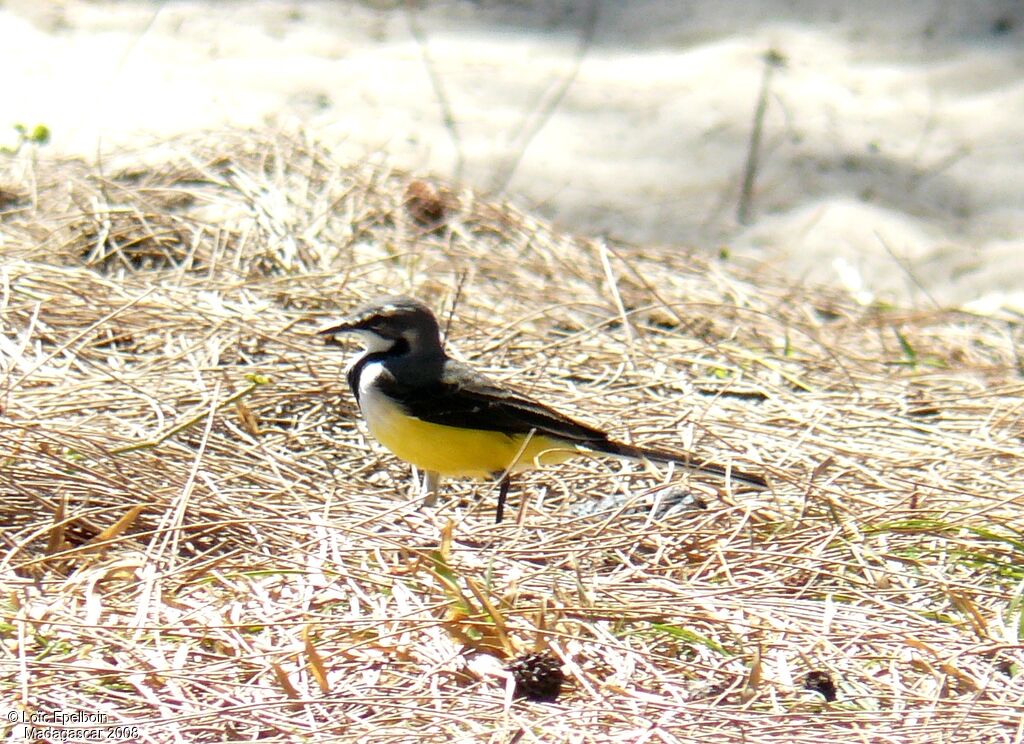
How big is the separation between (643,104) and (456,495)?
4.70 metres

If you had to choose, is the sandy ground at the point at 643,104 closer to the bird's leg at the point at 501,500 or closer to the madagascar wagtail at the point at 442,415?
the madagascar wagtail at the point at 442,415

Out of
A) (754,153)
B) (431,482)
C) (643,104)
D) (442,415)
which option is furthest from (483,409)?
(643,104)

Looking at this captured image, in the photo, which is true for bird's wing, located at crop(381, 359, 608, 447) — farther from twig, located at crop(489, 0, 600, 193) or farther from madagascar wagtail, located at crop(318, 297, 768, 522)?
twig, located at crop(489, 0, 600, 193)

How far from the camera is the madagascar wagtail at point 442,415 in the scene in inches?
198

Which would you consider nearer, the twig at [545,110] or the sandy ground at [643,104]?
the sandy ground at [643,104]

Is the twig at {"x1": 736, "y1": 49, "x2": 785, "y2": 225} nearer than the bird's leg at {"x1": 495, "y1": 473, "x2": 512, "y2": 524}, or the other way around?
the bird's leg at {"x1": 495, "y1": 473, "x2": 512, "y2": 524}

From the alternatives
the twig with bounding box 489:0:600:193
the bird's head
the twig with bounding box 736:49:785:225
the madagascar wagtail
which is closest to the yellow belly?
the madagascar wagtail

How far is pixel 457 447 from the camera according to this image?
5.11m

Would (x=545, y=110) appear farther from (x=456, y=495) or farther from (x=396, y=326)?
(x=456, y=495)

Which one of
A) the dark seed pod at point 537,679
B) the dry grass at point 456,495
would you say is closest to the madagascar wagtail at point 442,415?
the dry grass at point 456,495

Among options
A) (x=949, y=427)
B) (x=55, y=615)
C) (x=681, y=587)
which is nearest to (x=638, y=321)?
(x=949, y=427)

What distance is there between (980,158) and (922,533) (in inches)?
202

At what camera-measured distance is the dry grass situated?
352 centimetres

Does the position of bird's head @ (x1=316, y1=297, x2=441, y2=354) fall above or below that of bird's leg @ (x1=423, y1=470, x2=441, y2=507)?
above
